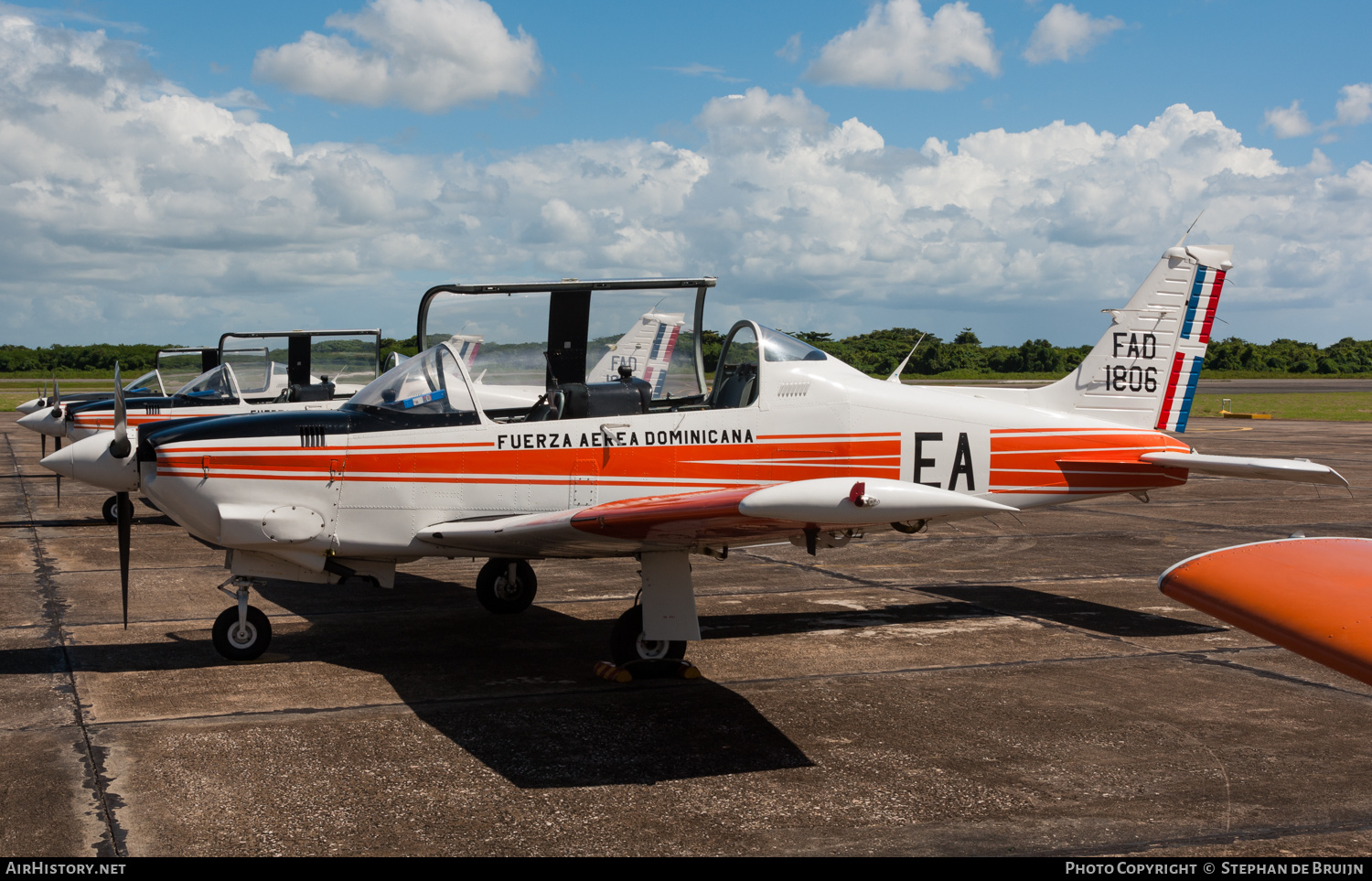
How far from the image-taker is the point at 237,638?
6.85m

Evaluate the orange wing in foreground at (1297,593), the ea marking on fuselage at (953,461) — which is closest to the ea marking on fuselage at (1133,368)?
the ea marking on fuselage at (953,461)

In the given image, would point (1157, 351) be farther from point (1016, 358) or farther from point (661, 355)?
point (1016, 358)

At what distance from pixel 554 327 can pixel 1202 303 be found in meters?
5.81

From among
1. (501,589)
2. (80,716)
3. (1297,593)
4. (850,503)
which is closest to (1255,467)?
(850,503)

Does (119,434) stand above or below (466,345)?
below

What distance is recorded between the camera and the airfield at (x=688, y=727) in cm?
424

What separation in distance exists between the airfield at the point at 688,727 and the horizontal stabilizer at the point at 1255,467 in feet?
4.15

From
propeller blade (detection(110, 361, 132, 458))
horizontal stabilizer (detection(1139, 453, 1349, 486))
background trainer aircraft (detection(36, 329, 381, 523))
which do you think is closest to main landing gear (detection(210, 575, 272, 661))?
propeller blade (detection(110, 361, 132, 458))

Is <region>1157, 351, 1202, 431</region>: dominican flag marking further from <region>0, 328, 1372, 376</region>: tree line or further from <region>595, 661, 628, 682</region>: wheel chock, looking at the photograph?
<region>0, 328, 1372, 376</region>: tree line

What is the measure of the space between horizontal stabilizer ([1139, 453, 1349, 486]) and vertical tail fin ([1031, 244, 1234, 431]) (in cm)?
76

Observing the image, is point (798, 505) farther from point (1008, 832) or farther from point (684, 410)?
point (684, 410)

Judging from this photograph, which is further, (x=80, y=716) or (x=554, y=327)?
(x=554, y=327)

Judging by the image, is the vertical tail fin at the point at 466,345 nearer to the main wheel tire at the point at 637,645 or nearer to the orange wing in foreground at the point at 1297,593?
the main wheel tire at the point at 637,645

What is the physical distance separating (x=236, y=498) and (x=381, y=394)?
3.73 feet
